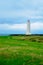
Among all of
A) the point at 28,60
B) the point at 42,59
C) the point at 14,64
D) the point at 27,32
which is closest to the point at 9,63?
the point at 14,64

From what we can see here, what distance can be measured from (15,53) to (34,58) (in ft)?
10.4

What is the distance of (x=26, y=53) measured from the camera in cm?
2525

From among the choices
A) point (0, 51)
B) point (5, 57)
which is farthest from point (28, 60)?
point (0, 51)

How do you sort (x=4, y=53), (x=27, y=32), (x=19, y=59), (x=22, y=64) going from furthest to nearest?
(x=27, y=32)
(x=4, y=53)
(x=19, y=59)
(x=22, y=64)

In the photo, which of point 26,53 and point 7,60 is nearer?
point 7,60

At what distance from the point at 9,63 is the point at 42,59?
139 inches

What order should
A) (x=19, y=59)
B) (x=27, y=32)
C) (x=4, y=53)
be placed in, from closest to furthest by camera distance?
1. (x=19, y=59)
2. (x=4, y=53)
3. (x=27, y=32)

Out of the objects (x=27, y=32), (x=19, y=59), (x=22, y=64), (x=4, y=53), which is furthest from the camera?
(x=27, y=32)

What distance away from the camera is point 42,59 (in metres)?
22.4

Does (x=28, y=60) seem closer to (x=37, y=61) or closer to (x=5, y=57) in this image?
(x=37, y=61)

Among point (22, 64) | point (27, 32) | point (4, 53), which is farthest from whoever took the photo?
point (27, 32)

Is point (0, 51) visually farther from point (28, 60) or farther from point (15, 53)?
point (28, 60)

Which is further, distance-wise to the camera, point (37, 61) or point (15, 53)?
point (15, 53)

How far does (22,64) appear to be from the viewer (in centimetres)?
2114
